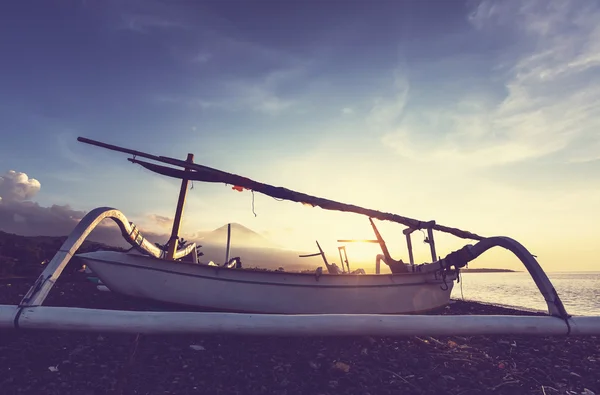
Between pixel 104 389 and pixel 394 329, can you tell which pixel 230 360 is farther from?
pixel 394 329

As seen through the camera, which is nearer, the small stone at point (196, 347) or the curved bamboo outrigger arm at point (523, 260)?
the small stone at point (196, 347)

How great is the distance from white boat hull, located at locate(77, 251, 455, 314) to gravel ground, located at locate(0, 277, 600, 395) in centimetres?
192

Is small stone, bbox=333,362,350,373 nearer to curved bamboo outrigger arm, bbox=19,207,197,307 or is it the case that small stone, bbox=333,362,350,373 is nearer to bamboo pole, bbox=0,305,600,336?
bamboo pole, bbox=0,305,600,336

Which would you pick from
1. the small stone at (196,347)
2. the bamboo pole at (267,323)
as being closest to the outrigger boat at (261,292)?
the bamboo pole at (267,323)

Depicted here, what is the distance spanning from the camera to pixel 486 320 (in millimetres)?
7625

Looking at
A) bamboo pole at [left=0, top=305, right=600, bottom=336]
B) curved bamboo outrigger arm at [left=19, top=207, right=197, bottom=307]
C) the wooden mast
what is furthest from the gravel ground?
the wooden mast

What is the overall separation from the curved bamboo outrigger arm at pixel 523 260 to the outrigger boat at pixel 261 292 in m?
0.03

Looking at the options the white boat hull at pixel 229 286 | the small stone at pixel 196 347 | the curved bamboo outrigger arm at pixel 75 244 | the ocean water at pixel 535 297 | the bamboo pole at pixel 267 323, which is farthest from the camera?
the ocean water at pixel 535 297

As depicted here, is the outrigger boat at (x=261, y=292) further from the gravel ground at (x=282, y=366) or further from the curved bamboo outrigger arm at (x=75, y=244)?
the gravel ground at (x=282, y=366)

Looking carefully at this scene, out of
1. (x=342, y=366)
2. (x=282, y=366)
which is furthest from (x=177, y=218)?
(x=342, y=366)

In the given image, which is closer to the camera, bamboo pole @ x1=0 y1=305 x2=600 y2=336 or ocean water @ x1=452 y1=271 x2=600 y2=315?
bamboo pole @ x1=0 y1=305 x2=600 y2=336

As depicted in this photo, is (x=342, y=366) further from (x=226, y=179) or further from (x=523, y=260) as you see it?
(x=226, y=179)

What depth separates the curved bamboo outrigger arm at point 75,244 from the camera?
7016 mm

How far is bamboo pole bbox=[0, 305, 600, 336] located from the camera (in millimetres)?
6605
